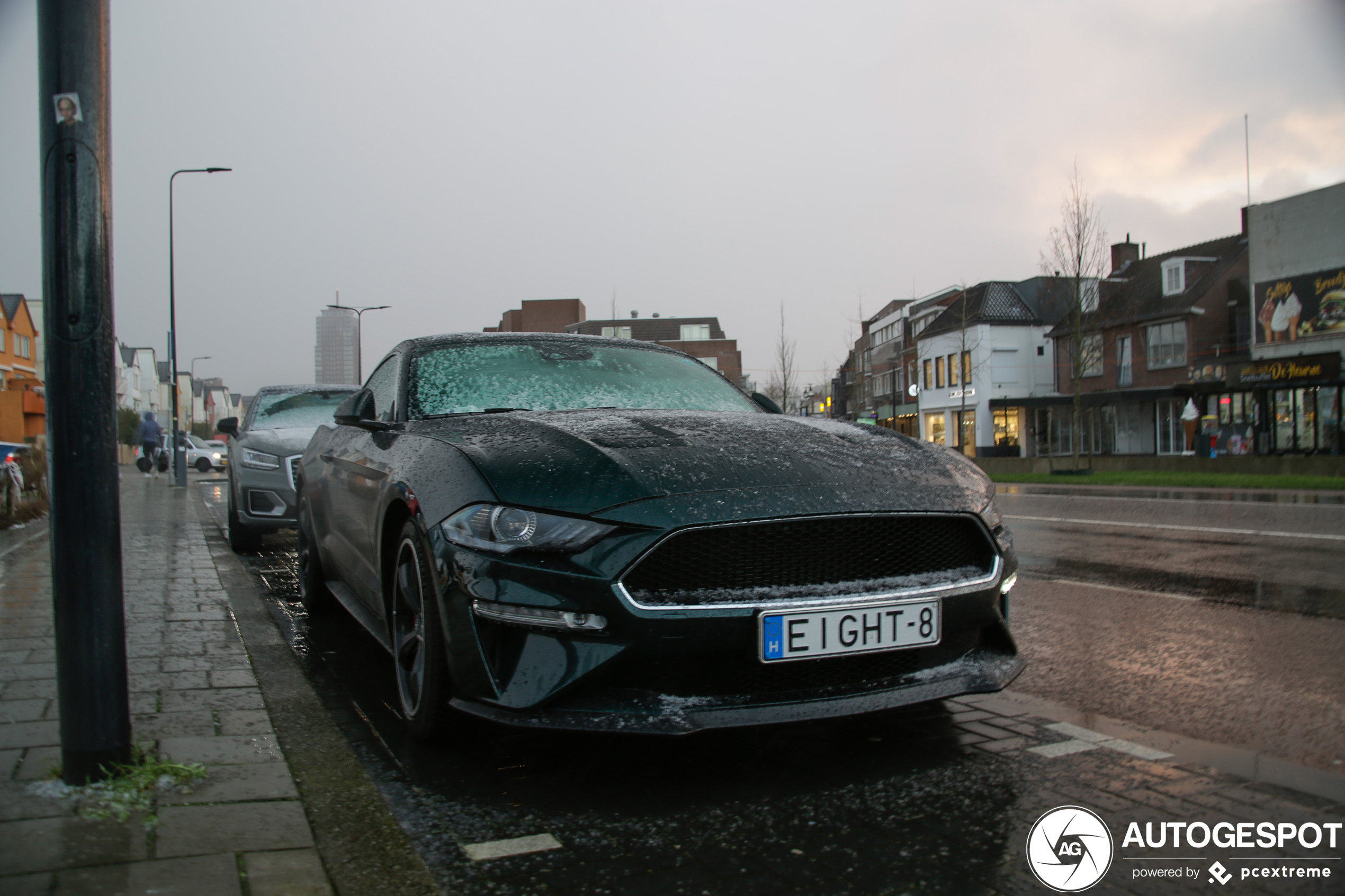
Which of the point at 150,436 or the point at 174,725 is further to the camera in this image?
the point at 150,436

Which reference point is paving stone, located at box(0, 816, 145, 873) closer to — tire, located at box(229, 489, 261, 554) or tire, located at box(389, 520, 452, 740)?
tire, located at box(389, 520, 452, 740)

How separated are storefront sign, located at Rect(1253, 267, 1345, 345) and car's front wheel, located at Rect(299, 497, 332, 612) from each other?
32.2 metres

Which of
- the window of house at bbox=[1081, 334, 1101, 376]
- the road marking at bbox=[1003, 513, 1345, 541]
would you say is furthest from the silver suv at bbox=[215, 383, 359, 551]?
the window of house at bbox=[1081, 334, 1101, 376]

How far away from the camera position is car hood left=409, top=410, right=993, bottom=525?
9.13 feet

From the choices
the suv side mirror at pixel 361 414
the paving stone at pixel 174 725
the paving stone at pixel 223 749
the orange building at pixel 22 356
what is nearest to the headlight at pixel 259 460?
the suv side mirror at pixel 361 414

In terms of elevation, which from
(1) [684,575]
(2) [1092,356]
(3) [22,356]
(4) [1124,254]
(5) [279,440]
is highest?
(4) [1124,254]

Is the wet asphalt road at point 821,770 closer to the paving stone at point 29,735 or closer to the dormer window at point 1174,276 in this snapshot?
the paving stone at point 29,735

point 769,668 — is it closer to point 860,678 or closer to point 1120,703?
point 860,678

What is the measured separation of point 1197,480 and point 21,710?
22.2 m

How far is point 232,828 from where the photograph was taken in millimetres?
2512

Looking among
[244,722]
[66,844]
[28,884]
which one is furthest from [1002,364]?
[28,884]

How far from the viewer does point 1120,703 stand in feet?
12.5

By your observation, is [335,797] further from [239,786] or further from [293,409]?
[293,409]

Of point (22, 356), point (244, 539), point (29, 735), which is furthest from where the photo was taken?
point (22, 356)
